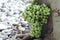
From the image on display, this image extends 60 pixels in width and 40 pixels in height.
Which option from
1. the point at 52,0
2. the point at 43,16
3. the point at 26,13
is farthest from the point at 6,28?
the point at 52,0

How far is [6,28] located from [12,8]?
1.00ft

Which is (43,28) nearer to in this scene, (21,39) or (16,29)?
(21,39)

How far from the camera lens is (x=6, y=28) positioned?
1709 millimetres

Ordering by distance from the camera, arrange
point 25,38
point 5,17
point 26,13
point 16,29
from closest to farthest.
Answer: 1. point 26,13
2. point 25,38
3. point 16,29
4. point 5,17

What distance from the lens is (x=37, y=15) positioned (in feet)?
3.59

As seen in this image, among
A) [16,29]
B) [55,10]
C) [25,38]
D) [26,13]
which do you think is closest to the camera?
[55,10]

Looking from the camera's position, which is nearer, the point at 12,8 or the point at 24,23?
the point at 24,23

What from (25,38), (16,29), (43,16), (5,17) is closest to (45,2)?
(43,16)

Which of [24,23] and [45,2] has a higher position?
[45,2]

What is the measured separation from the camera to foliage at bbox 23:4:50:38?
1.06m

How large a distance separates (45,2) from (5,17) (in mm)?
858

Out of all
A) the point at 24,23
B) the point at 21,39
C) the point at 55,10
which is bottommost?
the point at 21,39

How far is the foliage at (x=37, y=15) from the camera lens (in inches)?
41.9

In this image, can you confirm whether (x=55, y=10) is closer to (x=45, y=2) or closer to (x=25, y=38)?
(x=45, y=2)
